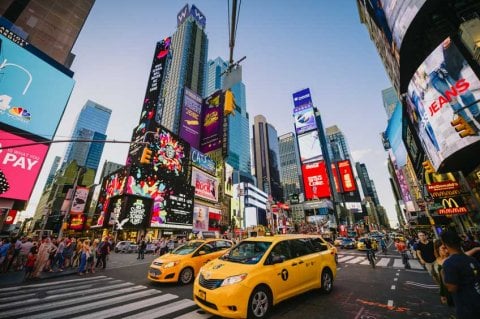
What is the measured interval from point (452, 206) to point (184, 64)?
107857mm

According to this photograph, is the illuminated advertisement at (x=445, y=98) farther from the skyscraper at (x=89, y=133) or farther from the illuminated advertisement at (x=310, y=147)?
the skyscraper at (x=89, y=133)

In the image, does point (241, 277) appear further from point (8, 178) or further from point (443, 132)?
point (8, 178)

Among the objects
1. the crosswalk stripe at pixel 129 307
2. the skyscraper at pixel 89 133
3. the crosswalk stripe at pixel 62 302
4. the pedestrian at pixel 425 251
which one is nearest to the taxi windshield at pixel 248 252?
the crosswalk stripe at pixel 129 307

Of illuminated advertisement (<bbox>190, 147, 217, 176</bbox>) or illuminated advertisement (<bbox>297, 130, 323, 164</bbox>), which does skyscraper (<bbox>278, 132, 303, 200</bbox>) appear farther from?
illuminated advertisement (<bbox>190, 147, 217, 176</bbox>)

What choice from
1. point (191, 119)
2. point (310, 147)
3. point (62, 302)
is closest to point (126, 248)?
point (62, 302)

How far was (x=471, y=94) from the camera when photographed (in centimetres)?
1129

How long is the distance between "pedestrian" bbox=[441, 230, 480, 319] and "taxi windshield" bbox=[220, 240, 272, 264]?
3.49 meters

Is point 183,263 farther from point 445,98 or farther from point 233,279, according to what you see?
point 445,98

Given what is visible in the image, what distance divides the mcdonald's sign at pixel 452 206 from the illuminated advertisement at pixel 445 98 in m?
3.14

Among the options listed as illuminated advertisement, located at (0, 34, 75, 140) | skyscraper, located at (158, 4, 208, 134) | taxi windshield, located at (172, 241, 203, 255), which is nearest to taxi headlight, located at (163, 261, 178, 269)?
taxi windshield, located at (172, 241, 203, 255)

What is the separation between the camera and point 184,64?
99.1 metres

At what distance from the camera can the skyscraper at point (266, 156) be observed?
145 m

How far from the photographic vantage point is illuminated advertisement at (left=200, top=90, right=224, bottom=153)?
68.4m

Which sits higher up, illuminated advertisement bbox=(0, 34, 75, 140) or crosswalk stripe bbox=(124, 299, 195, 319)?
illuminated advertisement bbox=(0, 34, 75, 140)
